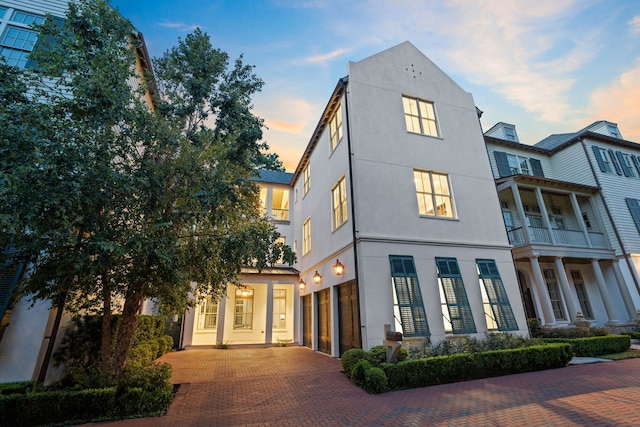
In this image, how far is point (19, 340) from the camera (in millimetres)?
5969

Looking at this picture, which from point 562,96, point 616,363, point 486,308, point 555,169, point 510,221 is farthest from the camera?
point 555,169

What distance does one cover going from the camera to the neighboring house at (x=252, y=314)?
574 inches

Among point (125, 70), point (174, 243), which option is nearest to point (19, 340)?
point (174, 243)

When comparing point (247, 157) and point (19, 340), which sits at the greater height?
point (247, 157)

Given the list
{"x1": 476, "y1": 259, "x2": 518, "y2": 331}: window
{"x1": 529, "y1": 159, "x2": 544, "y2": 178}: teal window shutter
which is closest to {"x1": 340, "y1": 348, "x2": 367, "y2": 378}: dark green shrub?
{"x1": 476, "y1": 259, "x2": 518, "y2": 331}: window

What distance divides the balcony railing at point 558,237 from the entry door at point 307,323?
10.8 meters

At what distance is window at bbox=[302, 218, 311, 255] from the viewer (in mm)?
15023

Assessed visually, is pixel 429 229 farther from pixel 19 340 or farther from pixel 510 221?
pixel 19 340

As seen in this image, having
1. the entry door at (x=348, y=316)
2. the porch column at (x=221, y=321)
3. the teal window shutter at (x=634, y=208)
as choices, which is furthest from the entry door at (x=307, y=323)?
the teal window shutter at (x=634, y=208)

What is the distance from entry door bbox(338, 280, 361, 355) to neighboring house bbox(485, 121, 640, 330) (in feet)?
30.6

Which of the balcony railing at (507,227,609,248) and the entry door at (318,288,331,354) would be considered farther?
the balcony railing at (507,227,609,248)

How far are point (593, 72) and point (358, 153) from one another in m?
10.0

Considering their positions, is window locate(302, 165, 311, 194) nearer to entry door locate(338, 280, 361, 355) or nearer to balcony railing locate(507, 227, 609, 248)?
entry door locate(338, 280, 361, 355)

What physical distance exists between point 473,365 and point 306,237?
394 inches
